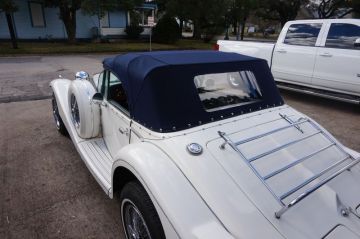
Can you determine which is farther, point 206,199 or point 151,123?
point 151,123

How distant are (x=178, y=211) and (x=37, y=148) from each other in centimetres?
340

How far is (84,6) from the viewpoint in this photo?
1525cm

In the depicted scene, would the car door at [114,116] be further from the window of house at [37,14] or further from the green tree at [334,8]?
the green tree at [334,8]

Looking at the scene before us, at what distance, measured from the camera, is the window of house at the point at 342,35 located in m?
6.01

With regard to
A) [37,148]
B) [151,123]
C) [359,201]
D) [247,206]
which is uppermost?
[151,123]

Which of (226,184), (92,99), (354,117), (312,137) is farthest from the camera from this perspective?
(354,117)

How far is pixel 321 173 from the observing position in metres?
2.10

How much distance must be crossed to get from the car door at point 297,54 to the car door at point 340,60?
0.78 ft

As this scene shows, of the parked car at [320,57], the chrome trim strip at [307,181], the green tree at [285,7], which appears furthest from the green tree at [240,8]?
the chrome trim strip at [307,181]

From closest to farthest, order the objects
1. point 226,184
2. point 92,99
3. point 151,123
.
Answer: point 226,184
point 151,123
point 92,99

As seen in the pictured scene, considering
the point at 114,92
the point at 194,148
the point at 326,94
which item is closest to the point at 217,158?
the point at 194,148

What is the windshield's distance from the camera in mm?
2580

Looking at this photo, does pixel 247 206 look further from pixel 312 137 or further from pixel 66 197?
pixel 66 197

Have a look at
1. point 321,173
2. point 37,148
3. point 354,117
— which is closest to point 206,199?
point 321,173
